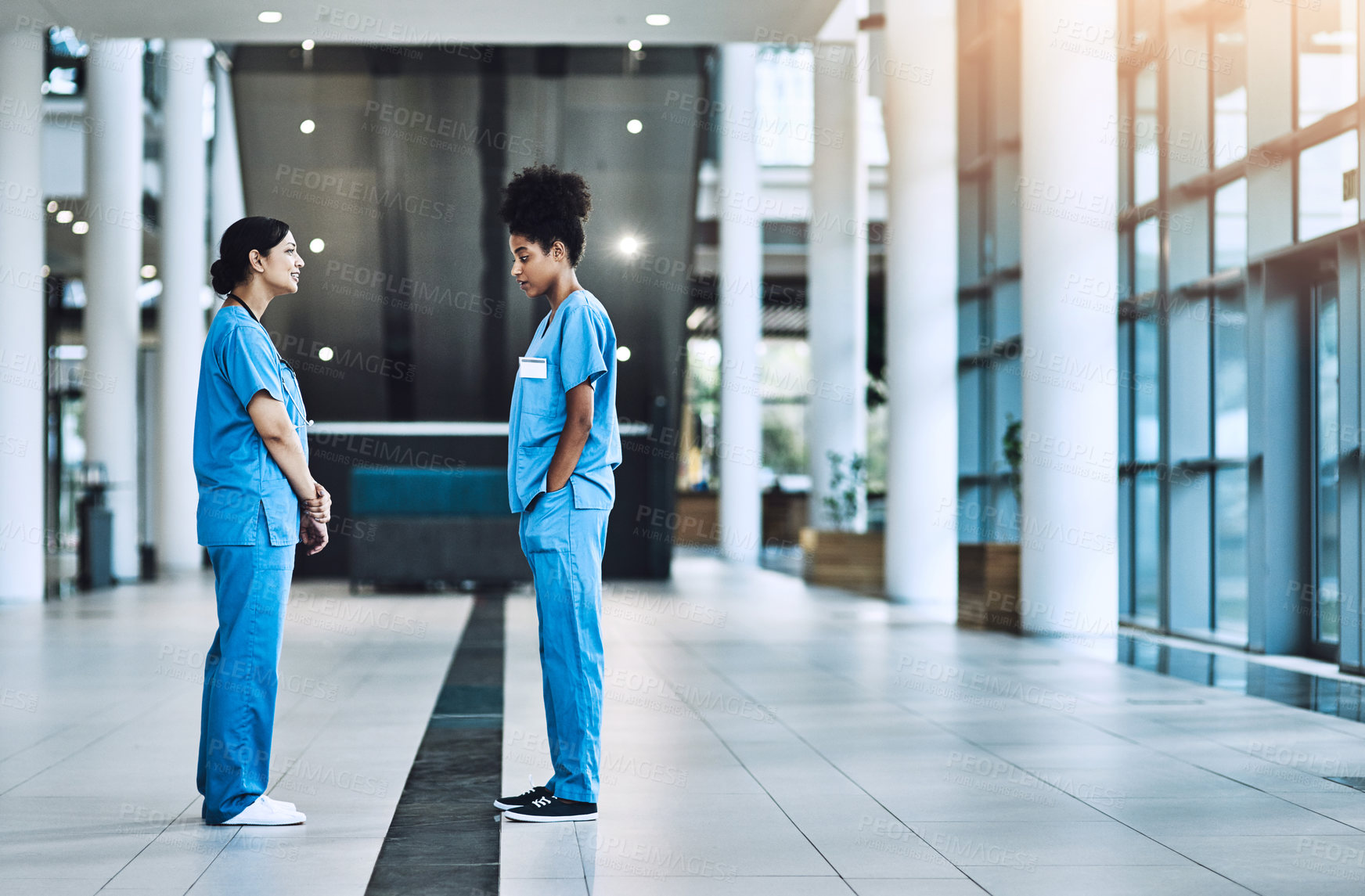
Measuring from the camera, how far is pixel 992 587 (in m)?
9.87

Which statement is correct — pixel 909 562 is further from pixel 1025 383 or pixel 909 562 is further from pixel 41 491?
pixel 41 491

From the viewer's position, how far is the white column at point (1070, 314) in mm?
8883

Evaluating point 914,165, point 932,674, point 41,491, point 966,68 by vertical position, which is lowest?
point 932,674

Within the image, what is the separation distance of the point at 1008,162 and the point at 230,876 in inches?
432

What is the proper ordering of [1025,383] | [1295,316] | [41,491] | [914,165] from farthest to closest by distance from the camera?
[41,491] < [914,165] < [1025,383] < [1295,316]

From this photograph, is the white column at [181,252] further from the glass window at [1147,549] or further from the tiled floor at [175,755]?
the glass window at [1147,549]

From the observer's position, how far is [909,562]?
11.9 m

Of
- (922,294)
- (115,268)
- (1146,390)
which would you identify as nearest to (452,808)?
(1146,390)

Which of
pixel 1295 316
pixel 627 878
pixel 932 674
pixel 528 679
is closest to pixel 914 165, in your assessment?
pixel 1295 316

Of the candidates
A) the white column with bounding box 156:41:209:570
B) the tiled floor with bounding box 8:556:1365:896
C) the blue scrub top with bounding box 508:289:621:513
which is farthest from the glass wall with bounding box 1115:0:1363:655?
the white column with bounding box 156:41:209:570

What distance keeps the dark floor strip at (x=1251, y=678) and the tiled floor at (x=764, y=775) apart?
205mm

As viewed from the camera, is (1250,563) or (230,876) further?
(1250,563)

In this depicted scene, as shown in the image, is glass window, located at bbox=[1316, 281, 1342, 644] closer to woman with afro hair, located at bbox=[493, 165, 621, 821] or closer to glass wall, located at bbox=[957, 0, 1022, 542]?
glass wall, located at bbox=[957, 0, 1022, 542]

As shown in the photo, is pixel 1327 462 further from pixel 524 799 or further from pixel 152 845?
pixel 152 845
